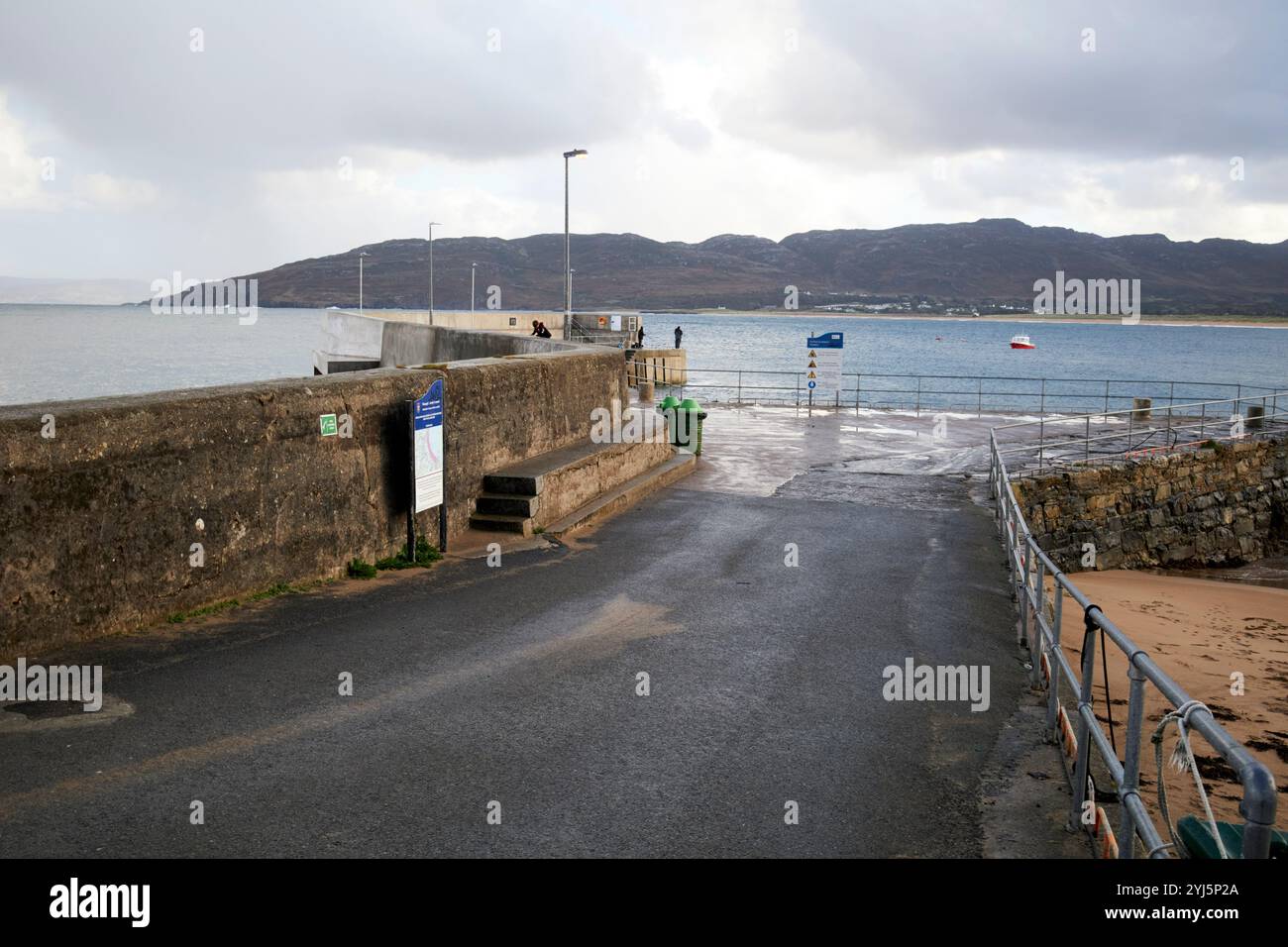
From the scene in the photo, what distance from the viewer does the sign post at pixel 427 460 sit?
11234 mm

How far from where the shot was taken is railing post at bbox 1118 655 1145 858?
14.9ft

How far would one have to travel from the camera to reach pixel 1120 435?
23359 millimetres

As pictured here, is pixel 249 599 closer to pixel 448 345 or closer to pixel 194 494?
pixel 194 494

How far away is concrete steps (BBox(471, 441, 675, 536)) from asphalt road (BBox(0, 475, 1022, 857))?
156 centimetres

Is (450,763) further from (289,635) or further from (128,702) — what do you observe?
(289,635)

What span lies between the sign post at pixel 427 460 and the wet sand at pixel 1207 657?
6463 millimetres

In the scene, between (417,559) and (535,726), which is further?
(417,559)

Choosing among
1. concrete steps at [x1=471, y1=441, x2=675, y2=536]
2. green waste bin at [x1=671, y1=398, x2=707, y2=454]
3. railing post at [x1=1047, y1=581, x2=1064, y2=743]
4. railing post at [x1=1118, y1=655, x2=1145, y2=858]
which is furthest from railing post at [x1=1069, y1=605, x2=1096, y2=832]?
green waste bin at [x1=671, y1=398, x2=707, y2=454]

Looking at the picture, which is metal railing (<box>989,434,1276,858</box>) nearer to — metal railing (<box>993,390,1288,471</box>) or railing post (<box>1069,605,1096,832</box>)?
railing post (<box>1069,605,1096,832</box>)

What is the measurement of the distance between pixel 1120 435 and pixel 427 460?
1698cm

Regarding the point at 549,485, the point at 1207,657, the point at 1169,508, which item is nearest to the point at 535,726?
the point at 549,485

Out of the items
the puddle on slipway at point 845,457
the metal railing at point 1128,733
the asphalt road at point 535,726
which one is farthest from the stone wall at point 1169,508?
the metal railing at point 1128,733
